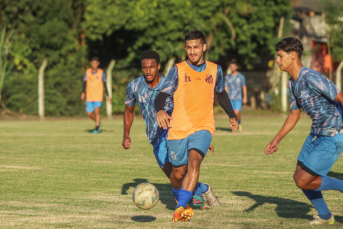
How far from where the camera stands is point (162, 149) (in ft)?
21.5

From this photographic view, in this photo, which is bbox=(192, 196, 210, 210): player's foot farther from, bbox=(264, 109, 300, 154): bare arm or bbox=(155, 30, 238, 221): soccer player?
bbox=(264, 109, 300, 154): bare arm

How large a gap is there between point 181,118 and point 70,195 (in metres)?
2.21

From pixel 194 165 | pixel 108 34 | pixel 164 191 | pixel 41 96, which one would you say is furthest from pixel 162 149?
pixel 108 34

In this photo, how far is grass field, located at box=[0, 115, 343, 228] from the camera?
582 cm

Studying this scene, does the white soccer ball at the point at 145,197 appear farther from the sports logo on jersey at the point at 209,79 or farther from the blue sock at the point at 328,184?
the blue sock at the point at 328,184

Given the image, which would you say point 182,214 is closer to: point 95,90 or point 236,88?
point 95,90

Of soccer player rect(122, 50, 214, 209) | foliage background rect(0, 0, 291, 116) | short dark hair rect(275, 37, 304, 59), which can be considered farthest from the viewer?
foliage background rect(0, 0, 291, 116)

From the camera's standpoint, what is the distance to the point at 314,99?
5527 mm

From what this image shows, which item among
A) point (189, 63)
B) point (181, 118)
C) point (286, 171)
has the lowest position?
point (286, 171)

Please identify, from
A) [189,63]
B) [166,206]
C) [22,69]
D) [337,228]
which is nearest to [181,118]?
[189,63]

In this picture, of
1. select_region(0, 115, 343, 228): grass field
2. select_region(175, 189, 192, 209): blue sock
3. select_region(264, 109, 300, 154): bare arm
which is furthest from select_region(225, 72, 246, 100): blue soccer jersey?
select_region(175, 189, 192, 209): blue sock

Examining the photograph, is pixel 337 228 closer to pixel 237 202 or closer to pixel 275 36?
pixel 237 202

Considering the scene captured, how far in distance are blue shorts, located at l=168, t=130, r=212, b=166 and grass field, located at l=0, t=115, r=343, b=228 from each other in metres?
0.65

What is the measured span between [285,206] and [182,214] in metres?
1.64
